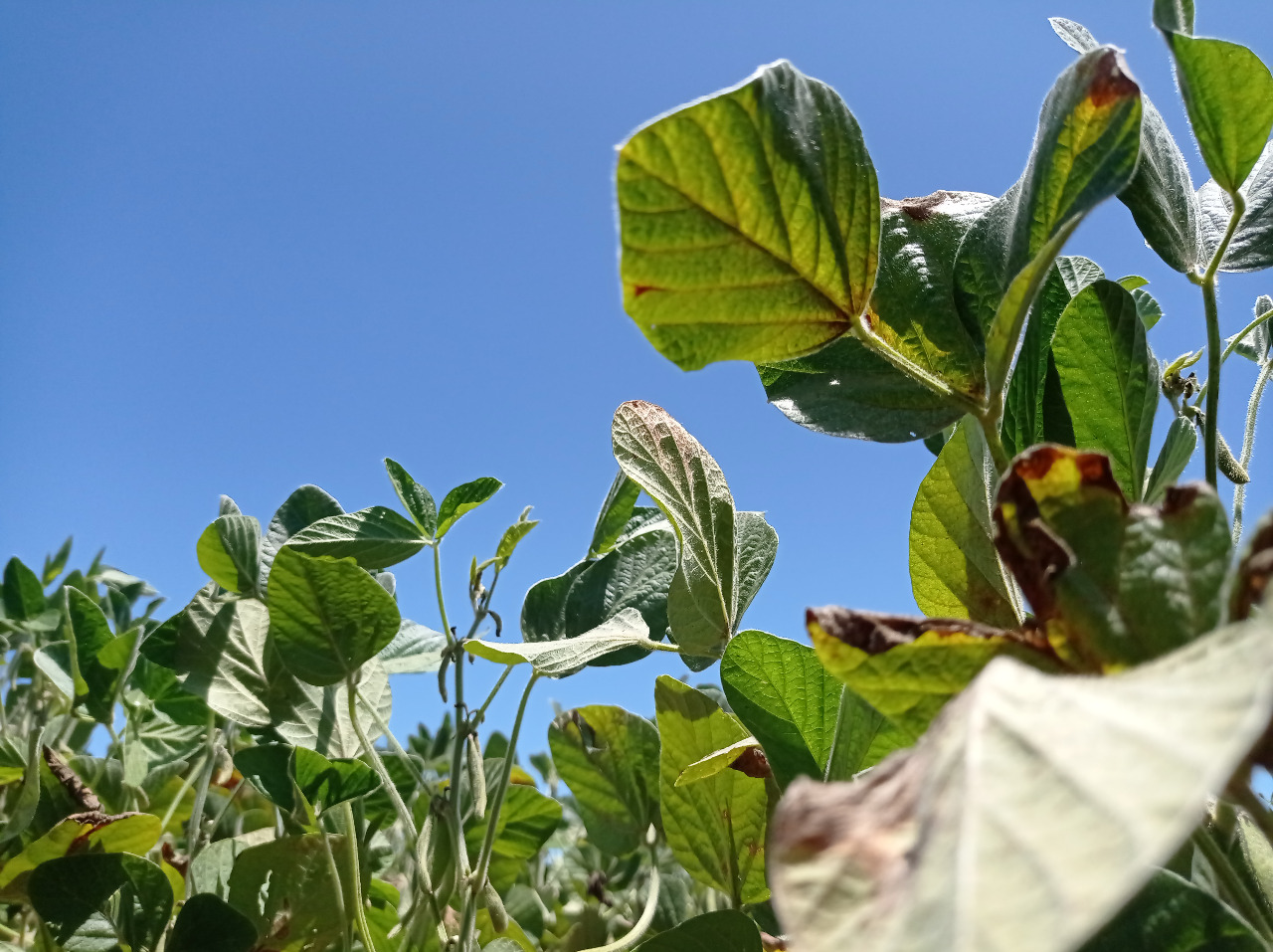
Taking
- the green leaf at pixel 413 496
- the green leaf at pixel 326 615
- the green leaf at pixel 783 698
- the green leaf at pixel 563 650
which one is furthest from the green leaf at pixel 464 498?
the green leaf at pixel 783 698

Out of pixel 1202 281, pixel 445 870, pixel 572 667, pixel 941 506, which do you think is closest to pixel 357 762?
pixel 445 870

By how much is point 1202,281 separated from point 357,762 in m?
0.62

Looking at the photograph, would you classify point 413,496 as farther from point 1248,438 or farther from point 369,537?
point 1248,438

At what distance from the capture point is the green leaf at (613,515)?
77cm

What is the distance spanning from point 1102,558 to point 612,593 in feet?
1.59

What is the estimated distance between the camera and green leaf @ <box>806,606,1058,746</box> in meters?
0.23

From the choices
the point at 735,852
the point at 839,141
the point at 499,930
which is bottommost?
the point at 499,930

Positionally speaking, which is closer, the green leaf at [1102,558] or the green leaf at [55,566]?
the green leaf at [1102,558]

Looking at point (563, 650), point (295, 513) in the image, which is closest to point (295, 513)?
point (295, 513)

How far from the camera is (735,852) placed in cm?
56

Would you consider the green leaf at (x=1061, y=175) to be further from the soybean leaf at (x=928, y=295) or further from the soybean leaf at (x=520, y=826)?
the soybean leaf at (x=520, y=826)

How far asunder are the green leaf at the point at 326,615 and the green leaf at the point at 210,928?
203 mm

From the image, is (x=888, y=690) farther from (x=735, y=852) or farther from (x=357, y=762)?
(x=357, y=762)

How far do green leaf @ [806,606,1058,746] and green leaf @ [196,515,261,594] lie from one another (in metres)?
0.72
